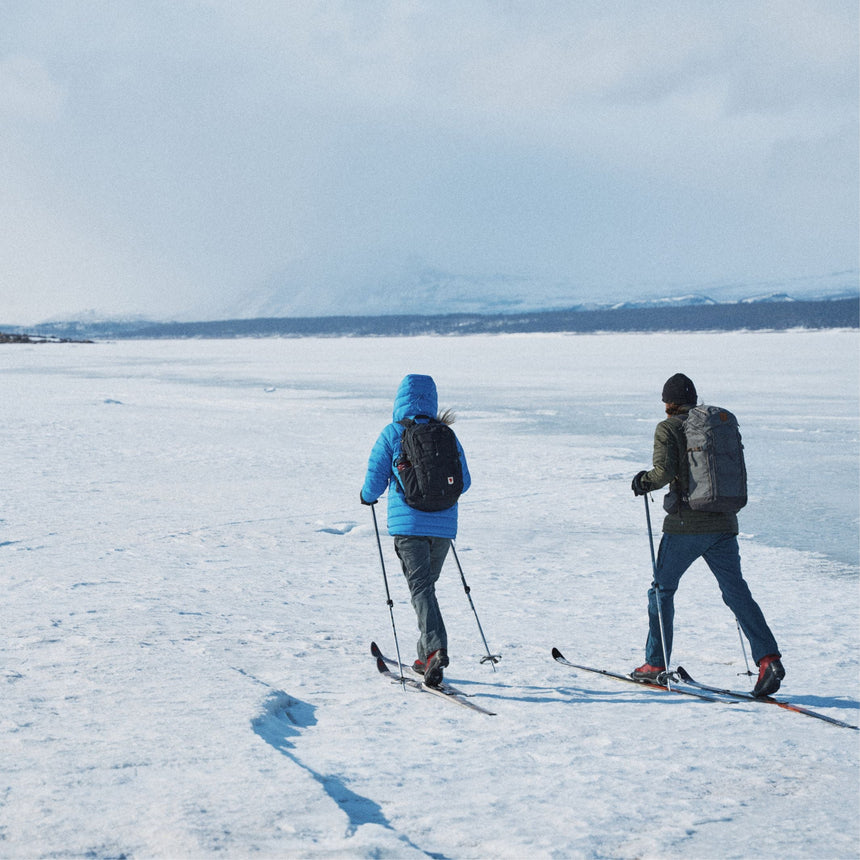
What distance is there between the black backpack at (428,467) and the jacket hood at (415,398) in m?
0.08

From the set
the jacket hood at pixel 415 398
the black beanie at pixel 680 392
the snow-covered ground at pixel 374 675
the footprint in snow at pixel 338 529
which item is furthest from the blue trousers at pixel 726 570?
the footprint in snow at pixel 338 529

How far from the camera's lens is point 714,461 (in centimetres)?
428

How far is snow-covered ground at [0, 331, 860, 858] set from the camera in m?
2.99

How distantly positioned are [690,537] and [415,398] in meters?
1.43

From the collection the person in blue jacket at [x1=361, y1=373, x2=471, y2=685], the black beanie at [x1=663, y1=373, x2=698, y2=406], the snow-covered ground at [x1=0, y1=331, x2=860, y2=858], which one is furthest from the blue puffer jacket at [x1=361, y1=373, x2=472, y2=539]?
the black beanie at [x1=663, y1=373, x2=698, y2=406]

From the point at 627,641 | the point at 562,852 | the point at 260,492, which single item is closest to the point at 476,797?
the point at 562,852

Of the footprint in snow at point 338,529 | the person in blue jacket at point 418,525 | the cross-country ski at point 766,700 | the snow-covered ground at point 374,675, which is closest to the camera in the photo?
the snow-covered ground at point 374,675

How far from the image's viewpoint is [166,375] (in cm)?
3375

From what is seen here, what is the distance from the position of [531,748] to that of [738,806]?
817mm

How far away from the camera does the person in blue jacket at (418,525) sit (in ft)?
14.5

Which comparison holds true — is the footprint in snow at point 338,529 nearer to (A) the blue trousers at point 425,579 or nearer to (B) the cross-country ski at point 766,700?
(A) the blue trousers at point 425,579

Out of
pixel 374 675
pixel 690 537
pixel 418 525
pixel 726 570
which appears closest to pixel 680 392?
pixel 690 537

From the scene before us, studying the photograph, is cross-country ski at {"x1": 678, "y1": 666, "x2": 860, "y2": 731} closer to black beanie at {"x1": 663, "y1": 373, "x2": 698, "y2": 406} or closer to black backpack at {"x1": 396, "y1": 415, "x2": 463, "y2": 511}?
black beanie at {"x1": 663, "y1": 373, "x2": 698, "y2": 406}

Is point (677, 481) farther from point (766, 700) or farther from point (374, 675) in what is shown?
point (374, 675)
